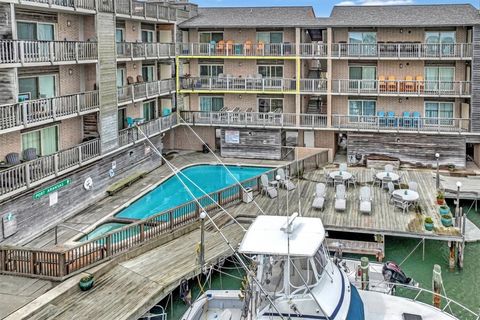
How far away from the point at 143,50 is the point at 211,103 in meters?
8.44

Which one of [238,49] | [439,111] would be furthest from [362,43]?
[238,49]

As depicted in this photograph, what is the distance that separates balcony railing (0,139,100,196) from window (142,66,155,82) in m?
9.48

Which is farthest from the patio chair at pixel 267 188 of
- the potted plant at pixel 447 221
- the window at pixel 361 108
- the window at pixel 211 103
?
the window at pixel 211 103

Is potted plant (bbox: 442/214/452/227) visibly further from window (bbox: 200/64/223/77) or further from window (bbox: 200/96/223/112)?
window (bbox: 200/64/223/77)

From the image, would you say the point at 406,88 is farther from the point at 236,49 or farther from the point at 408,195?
the point at 408,195

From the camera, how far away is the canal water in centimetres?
1827

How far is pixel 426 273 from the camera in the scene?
20.5 metres

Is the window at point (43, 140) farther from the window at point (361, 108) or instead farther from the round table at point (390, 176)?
the window at point (361, 108)

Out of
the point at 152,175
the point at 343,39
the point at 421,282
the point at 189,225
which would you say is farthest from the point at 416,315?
the point at 343,39

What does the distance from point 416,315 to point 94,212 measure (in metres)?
17.1

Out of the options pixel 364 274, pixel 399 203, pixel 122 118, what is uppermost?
pixel 122 118

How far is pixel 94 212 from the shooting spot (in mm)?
26469

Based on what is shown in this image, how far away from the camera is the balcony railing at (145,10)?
30475 millimetres

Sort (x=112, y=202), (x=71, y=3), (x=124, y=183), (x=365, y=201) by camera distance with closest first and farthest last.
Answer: (x=365, y=201) < (x=71, y=3) < (x=112, y=202) < (x=124, y=183)
